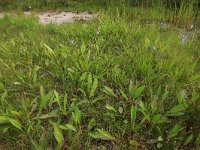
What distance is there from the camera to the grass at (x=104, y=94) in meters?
2.82

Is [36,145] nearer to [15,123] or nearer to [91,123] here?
[15,123]

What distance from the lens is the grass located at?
2.82m

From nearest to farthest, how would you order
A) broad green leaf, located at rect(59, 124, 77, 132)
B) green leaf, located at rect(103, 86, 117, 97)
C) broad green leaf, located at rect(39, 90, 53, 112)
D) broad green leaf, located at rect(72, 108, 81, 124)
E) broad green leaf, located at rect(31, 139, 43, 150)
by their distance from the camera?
broad green leaf, located at rect(31, 139, 43, 150) < broad green leaf, located at rect(59, 124, 77, 132) < broad green leaf, located at rect(72, 108, 81, 124) < broad green leaf, located at rect(39, 90, 53, 112) < green leaf, located at rect(103, 86, 117, 97)

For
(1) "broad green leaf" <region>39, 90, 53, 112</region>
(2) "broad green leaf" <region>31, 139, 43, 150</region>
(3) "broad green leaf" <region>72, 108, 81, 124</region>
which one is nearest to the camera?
(2) "broad green leaf" <region>31, 139, 43, 150</region>

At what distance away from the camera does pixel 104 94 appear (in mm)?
3385

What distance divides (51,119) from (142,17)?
385cm

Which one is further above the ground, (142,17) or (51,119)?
(142,17)

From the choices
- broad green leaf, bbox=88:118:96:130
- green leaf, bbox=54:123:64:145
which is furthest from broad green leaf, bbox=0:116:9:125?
broad green leaf, bbox=88:118:96:130

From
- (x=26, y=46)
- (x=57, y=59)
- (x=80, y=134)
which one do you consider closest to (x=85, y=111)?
(x=80, y=134)

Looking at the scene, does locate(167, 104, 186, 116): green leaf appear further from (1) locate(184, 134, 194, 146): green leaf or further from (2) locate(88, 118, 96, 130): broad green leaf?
(2) locate(88, 118, 96, 130): broad green leaf

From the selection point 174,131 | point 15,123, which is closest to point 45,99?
point 15,123

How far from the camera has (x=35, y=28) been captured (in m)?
6.08

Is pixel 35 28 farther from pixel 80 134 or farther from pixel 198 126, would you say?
pixel 198 126

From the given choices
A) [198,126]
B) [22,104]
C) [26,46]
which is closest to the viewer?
[198,126]
